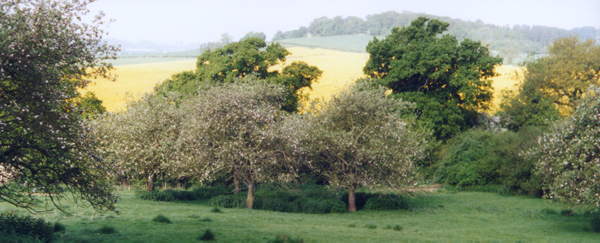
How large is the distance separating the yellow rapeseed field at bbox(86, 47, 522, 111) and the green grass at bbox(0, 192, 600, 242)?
46284 mm

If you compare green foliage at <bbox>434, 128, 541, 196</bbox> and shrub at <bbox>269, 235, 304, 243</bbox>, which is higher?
shrub at <bbox>269, 235, 304, 243</bbox>

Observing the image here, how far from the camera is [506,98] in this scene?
3374 inches

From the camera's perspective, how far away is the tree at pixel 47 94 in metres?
19.0

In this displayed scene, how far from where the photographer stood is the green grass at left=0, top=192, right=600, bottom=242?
26781mm

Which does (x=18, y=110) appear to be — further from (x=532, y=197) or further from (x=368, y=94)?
(x=532, y=197)

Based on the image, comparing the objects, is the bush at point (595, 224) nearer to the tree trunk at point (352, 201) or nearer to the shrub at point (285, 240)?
the tree trunk at point (352, 201)

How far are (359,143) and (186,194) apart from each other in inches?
637

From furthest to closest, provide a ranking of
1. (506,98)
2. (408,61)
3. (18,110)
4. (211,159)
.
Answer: (506,98) < (408,61) < (211,159) < (18,110)

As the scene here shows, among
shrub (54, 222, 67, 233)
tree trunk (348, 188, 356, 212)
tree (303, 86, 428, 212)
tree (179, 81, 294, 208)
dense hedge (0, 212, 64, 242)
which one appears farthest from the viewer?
tree trunk (348, 188, 356, 212)

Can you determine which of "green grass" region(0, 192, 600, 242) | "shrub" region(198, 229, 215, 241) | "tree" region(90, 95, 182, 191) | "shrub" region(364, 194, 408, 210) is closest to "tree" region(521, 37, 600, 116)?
"green grass" region(0, 192, 600, 242)

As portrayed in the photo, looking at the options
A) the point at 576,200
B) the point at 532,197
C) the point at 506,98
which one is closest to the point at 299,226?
the point at 576,200

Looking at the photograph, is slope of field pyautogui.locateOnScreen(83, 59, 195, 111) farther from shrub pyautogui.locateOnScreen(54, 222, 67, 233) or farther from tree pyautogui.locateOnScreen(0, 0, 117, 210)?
tree pyautogui.locateOnScreen(0, 0, 117, 210)

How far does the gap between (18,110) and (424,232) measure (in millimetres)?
22129

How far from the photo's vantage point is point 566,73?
269ft
